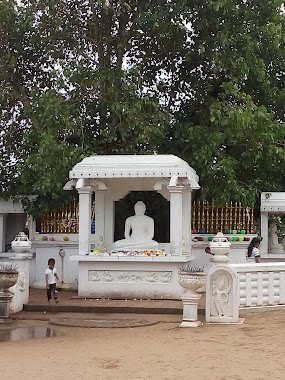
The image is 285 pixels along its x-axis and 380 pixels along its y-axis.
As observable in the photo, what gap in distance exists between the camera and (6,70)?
1588cm

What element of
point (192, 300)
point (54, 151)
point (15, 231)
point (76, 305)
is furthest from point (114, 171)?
point (15, 231)

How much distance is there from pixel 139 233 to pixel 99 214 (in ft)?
3.50

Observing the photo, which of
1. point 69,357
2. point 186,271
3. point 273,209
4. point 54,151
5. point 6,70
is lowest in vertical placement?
point 69,357

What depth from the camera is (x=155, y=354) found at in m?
8.02

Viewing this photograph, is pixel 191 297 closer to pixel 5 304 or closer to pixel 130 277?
pixel 130 277

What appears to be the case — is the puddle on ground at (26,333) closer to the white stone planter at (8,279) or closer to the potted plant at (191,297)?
the white stone planter at (8,279)

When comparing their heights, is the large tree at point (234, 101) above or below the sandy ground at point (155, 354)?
above

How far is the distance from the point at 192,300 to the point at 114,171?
3.82 m

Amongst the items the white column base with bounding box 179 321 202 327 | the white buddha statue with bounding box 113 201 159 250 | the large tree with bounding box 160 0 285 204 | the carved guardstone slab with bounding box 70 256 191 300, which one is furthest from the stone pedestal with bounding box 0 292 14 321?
the large tree with bounding box 160 0 285 204

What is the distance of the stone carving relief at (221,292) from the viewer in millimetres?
10438

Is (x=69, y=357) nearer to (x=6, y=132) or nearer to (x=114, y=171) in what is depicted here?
(x=114, y=171)

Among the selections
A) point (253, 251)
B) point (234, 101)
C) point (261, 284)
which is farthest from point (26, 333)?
point (234, 101)

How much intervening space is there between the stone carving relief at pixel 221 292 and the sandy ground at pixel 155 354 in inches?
15.8

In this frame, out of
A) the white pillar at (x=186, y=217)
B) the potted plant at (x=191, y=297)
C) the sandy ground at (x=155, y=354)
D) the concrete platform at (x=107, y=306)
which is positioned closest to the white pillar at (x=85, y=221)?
the concrete platform at (x=107, y=306)
